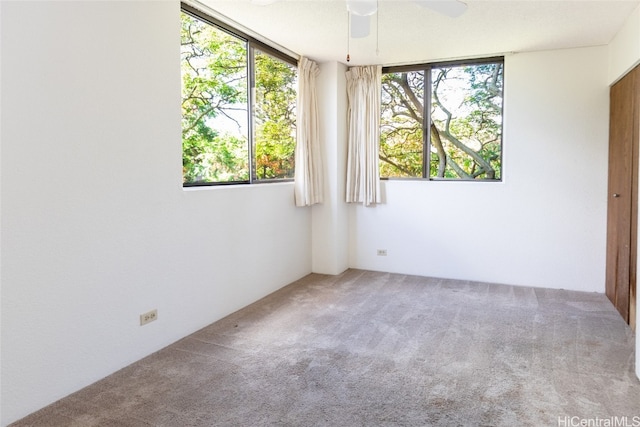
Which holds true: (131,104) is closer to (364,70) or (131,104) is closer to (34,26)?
(34,26)

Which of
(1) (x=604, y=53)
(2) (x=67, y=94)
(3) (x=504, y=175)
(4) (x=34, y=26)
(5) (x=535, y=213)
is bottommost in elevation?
(5) (x=535, y=213)

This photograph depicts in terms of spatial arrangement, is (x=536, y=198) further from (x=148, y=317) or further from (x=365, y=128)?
(x=148, y=317)

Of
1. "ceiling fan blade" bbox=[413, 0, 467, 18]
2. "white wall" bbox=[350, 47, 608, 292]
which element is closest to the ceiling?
"white wall" bbox=[350, 47, 608, 292]

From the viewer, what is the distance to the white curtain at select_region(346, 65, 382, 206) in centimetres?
496

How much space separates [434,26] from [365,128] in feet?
5.13

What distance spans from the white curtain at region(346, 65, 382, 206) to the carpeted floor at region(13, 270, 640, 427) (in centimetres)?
158

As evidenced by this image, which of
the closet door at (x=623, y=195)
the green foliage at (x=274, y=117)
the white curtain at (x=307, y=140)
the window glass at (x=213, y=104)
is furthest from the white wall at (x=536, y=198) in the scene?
the window glass at (x=213, y=104)

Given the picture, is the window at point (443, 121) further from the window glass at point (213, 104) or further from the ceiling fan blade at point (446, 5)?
the ceiling fan blade at point (446, 5)

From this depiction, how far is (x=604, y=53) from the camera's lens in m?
4.07

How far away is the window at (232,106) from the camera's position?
3293 mm

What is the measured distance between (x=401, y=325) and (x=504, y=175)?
216 centimetres

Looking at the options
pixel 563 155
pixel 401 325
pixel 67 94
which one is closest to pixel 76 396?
pixel 67 94

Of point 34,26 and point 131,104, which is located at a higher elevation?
point 34,26

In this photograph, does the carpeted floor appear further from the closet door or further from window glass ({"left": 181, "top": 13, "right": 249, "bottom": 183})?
window glass ({"left": 181, "top": 13, "right": 249, "bottom": 183})
